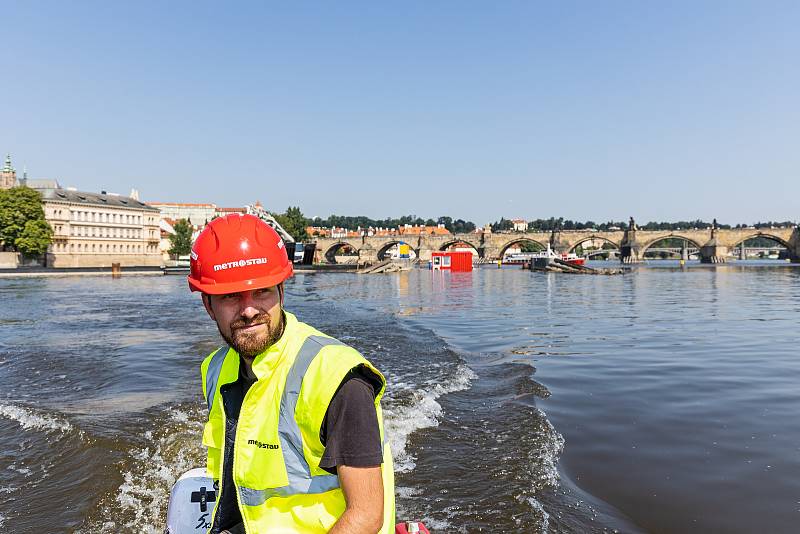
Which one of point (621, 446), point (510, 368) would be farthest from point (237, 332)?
point (510, 368)

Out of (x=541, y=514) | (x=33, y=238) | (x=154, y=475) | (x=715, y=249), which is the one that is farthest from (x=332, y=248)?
(x=541, y=514)

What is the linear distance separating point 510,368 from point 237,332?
9.10 meters

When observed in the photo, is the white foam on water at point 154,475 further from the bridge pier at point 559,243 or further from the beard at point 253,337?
the bridge pier at point 559,243

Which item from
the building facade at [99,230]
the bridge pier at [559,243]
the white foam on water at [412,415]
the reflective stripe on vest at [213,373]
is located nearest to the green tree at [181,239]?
the building facade at [99,230]

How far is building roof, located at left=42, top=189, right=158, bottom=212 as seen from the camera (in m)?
82.8

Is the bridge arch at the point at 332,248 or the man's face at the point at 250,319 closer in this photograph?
the man's face at the point at 250,319

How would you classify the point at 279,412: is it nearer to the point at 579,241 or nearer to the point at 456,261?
the point at 456,261

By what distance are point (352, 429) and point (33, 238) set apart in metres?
77.7

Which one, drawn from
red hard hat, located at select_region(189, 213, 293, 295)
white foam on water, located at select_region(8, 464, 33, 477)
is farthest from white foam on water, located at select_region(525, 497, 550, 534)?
white foam on water, located at select_region(8, 464, 33, 477)

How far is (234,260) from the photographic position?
82.0 inches

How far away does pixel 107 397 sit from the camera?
8453mm

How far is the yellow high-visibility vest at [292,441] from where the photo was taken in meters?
1.87

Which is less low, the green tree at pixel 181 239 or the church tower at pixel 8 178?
the church tower at pixel 8 178

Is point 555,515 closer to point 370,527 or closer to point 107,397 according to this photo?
point 370,527
